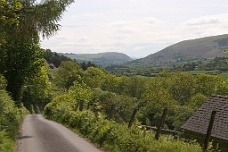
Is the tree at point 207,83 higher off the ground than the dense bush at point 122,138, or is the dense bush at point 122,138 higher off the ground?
the dense bush at point 122,138

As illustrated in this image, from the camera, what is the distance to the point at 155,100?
3120 inches

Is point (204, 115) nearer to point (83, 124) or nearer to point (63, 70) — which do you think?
point (83, 124)

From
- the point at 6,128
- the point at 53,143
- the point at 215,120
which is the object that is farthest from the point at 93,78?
the point at 53,143

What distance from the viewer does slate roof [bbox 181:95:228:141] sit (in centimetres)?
2221

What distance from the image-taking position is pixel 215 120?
76.8ft

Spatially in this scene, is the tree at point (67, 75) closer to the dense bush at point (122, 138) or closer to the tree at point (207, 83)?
the tree at point (207, 83)

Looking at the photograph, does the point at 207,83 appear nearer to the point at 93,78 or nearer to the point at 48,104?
the point at 93,78

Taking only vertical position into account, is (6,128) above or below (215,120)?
above

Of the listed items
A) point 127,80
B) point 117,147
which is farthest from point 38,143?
point 127,80

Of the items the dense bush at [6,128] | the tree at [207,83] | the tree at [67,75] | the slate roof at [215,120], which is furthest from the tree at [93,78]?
the dense bush at [6,128]

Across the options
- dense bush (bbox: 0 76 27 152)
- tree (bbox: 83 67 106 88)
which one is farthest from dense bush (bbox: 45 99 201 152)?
tree (bbox: 83 67 106 88)

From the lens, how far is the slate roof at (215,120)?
2221 cm

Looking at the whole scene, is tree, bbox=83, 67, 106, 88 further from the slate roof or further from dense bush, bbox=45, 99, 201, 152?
dense bush, bbox=45, 99, 201, 152

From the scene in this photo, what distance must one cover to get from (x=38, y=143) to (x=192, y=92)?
241 feet
